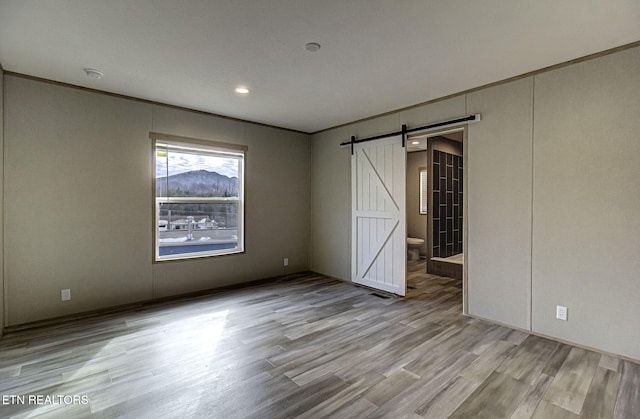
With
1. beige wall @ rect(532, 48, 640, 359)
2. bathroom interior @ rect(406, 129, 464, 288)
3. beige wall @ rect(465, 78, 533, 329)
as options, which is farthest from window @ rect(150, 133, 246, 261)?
beige wall @ rect(532, 48, 640, 359)

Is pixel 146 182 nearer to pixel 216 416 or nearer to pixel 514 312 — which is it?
pixel 216 416

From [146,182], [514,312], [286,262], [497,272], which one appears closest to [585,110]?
[497,272]

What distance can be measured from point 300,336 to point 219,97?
3036 mm

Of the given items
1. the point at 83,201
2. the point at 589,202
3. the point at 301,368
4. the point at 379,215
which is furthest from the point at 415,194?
the point at 83,201

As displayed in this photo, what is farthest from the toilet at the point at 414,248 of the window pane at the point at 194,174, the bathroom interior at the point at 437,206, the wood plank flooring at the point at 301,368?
the window pane at the point at 194,174

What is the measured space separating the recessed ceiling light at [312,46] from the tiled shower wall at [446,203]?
407 cm

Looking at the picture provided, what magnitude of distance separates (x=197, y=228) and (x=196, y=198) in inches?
17.9

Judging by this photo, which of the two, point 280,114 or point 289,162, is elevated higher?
point 280,114

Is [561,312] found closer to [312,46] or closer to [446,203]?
[312,46]

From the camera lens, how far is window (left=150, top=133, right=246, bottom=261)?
4.20m

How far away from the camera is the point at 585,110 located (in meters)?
A: 2.79

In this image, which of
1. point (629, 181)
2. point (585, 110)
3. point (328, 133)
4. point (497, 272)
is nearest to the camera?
point (629, 181)

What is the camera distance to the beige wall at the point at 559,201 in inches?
102
